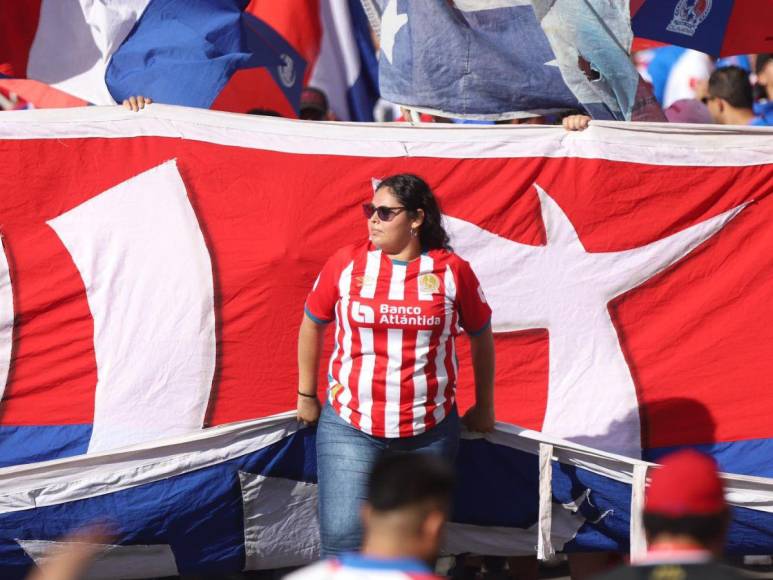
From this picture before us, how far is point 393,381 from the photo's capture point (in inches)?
166

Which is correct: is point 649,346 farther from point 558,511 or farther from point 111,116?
point 111,116

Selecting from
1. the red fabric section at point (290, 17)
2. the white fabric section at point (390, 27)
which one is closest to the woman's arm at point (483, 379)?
the white fabric section at point (390, 27)

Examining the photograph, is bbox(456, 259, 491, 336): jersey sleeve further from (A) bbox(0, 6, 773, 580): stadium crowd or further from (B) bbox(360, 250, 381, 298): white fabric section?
(A) bbox(0, 6, 773, 580): stadium crowd

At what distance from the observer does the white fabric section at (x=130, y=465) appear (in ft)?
15.5

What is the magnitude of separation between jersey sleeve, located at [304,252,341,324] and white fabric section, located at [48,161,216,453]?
2.96ft

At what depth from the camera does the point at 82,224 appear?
17.2ft

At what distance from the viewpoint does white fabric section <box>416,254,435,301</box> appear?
13.9 ft

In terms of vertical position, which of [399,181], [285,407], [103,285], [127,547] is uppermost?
[399,181]

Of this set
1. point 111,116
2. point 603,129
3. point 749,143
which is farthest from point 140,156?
point 749,143

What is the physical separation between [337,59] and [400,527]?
6.39 m

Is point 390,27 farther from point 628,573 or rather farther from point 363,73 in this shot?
point 628,573

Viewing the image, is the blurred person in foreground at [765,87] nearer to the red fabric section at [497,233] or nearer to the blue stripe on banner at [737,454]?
the red fabric section at [497,233]

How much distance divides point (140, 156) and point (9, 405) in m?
1.20

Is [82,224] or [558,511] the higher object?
[82,224]
